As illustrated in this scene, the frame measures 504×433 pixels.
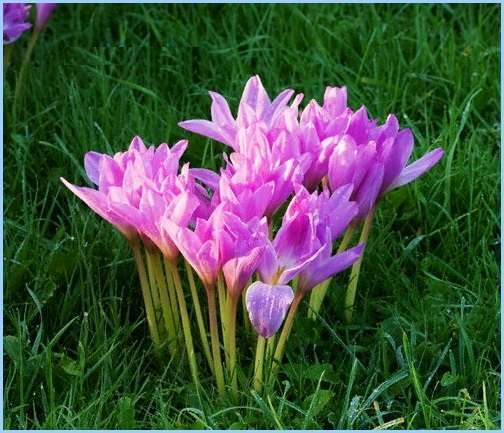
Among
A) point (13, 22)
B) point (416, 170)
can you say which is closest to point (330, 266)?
point (416, 170)

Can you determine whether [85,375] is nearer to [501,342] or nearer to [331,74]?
[501,342]

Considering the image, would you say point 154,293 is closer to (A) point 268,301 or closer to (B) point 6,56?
(A) point 268,301

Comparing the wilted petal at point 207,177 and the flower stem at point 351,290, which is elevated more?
the wilted petal at point 207,177

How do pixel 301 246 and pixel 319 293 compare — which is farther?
pixel 319 293

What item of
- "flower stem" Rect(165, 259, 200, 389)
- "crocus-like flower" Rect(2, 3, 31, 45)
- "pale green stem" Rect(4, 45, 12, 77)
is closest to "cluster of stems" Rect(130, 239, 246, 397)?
"flower stem" Rect(165, 259, 200, 389)

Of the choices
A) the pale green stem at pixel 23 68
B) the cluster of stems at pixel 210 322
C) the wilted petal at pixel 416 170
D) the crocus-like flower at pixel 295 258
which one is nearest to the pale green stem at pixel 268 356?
the cluster of stems at pixel 210 322

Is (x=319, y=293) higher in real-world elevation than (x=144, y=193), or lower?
lower

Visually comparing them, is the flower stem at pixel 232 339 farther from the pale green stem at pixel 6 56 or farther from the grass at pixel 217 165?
the pale green stem at pixel 6 56

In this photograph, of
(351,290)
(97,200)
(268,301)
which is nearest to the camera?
(268,301)

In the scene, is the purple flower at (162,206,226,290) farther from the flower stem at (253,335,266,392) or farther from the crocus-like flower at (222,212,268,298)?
the flower stem at (253,335,266,392)
